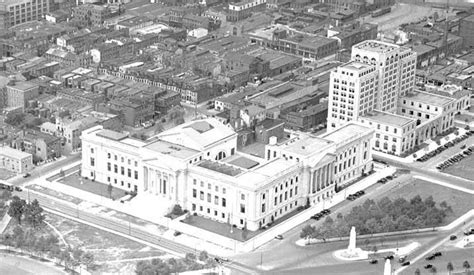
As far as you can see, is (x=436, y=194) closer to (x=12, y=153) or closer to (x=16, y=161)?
(x=16, y=161)

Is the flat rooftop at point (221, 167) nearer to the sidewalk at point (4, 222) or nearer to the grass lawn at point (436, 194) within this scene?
the grass lawn at point (436, 194)

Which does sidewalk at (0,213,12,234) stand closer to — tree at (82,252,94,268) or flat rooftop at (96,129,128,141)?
tree at (82,252,94,268)

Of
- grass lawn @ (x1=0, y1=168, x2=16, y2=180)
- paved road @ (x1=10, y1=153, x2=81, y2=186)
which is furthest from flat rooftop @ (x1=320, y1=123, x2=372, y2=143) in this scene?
grass lawn @ (x1=0, y1=168, x2=16, y2=180)

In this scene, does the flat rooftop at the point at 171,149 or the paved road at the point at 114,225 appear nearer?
the paved road at the point at 114,225

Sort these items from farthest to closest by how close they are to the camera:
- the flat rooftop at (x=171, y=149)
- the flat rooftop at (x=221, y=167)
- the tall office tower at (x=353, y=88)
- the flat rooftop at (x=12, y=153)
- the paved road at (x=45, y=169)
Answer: the tall office tower at (x=353, y=88)
the flat rooftop at (x=12, y=153)
the paved road at (x=45, y=169)
the flat rooftop at (x=171, y=149)
the flat rooftop at (x=221, y=167)

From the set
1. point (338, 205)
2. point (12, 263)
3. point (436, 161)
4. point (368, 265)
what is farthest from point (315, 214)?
point (12, 263)

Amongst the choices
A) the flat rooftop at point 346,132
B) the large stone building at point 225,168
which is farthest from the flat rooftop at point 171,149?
the flat rooftop at point 346,132

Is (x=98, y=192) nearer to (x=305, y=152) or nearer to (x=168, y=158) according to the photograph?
(x=168, y=158)
